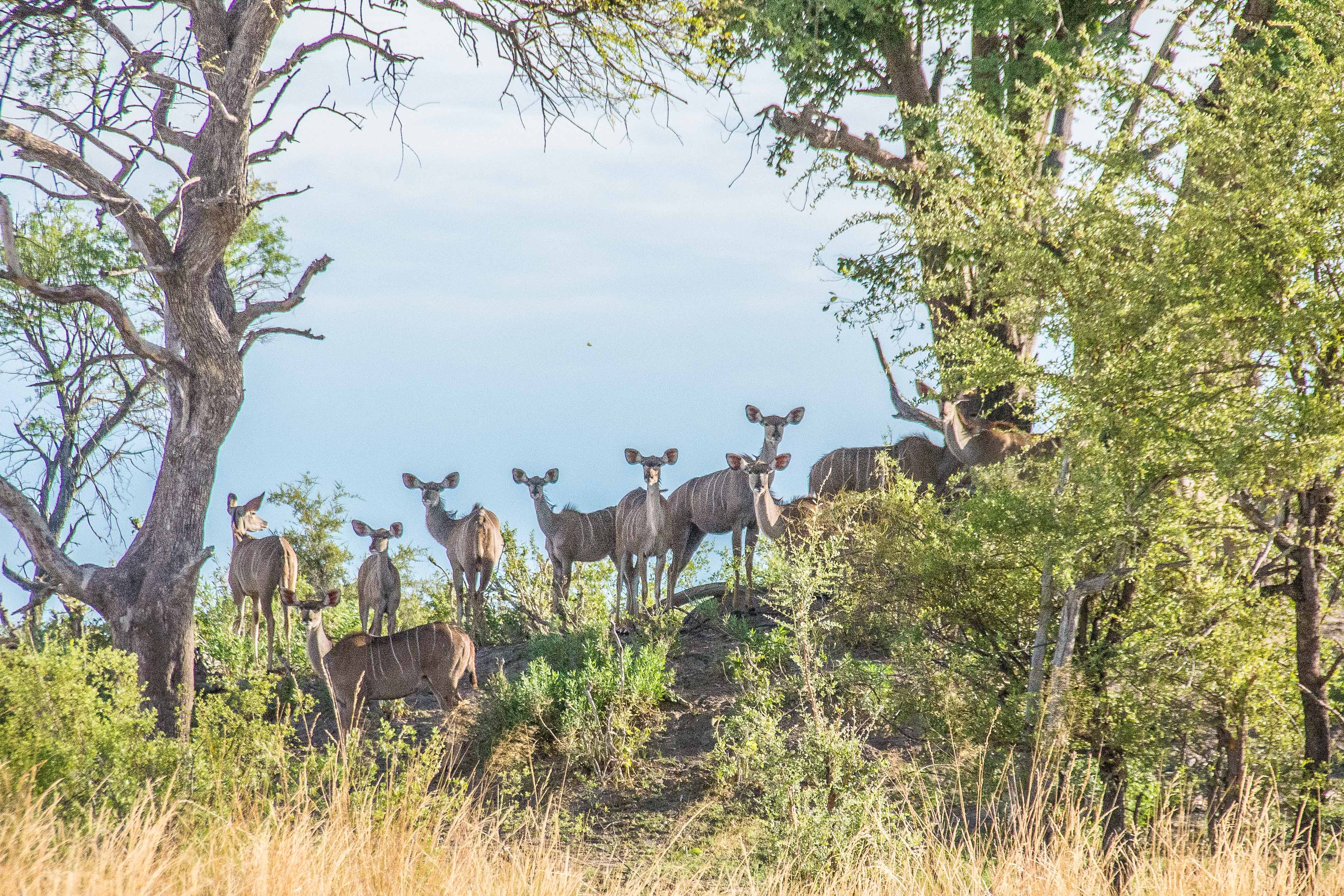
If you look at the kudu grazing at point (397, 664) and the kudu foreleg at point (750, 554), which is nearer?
the kudu grazing at point (397, 664)

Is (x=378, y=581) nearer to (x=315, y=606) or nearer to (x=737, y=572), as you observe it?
(x=315, y=606)

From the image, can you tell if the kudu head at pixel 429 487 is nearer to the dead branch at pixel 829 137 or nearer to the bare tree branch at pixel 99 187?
the bare tree branch at pixel 99 187

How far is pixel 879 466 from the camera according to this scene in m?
Result: 12.5

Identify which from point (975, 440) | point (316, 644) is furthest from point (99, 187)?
point (975, 440)

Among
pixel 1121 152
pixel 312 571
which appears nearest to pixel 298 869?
pixel 1121 152

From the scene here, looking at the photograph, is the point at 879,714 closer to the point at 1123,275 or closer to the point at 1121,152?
the point at 1123,275

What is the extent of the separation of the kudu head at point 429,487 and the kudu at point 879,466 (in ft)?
13.3

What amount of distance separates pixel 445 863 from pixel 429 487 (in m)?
7.05

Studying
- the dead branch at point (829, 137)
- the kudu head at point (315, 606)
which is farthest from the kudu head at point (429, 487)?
the dead branch at point (829, 137)

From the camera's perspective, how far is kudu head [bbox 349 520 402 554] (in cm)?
1190

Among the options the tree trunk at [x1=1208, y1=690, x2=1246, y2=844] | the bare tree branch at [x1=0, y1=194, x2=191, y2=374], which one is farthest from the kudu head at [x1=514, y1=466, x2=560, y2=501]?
the tree trunk at [x1=1208, y1=690, x2=1246, y2=844]

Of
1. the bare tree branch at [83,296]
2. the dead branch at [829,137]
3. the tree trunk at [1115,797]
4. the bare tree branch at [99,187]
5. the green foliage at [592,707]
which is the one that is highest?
the dead branch at [829,137]

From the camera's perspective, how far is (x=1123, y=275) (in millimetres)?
7191

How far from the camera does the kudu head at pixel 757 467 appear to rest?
11359 millimetres
